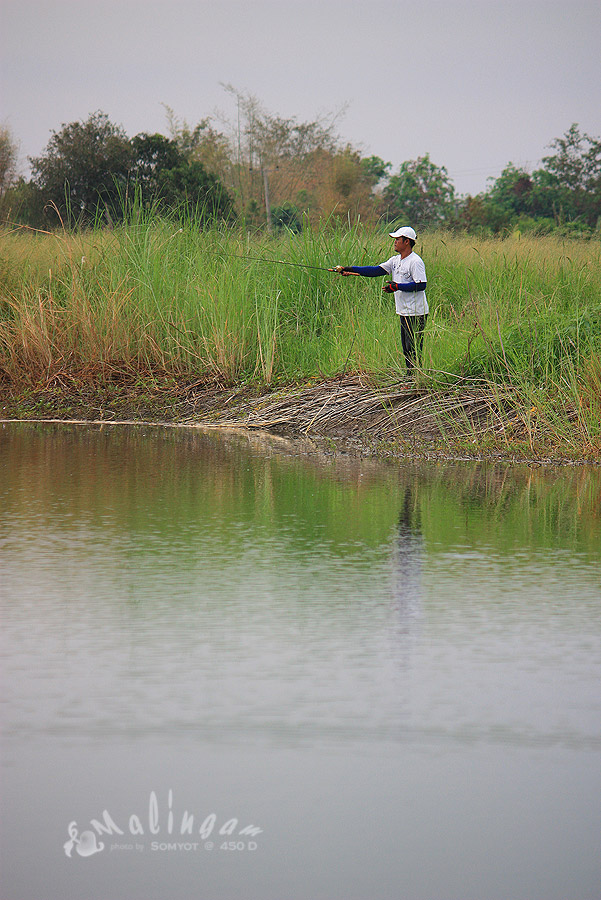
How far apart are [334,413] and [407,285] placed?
4.69 ft

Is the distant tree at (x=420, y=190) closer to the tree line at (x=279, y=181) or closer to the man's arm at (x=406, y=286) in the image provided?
the tree line at (x=279, y=181)

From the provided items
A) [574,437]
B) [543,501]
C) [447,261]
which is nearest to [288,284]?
[447,261]

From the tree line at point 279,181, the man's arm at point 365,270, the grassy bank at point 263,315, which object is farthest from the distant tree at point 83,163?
the man's arm at point 365,270

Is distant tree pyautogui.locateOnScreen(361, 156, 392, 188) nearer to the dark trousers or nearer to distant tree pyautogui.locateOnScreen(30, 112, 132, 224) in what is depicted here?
distant tree pyautogui.locateOnScreen(30, 112, 132, 224)

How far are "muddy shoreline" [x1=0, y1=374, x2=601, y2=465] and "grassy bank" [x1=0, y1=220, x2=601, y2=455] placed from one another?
11cm

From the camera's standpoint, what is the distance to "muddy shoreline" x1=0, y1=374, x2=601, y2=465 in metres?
9.91

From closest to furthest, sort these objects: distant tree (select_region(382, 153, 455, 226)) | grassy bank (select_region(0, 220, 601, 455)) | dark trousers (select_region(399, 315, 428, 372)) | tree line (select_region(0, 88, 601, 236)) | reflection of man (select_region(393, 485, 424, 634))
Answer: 1. reflection of man (select_region(393, 485, 424, 634))
2. grassy bank (select_region(0, 220, 601, 455))
3. dark trousers (select_region(399, 315, 428, 372))
4. tree line (select_region(0, 88, 601, 236))
5. distant tree (select_region(382, 153, 455, 226))

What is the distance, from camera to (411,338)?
11.4 metres

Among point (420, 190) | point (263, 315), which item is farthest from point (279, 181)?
point (263, 315)

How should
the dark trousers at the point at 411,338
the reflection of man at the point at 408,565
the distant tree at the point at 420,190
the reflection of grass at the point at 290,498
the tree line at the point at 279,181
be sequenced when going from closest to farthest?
the reflection of man at the point at 408,565 < the reflection of grass at the point at 290,498 < the dark trousers at the point at 411,338 < the tree line at the point at 279,181 < the distant tree at the point at 420,190

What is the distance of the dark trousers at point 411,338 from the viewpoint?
11219 mm

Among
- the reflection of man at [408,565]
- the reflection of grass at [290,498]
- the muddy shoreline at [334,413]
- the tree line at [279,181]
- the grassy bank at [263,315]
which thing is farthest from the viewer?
the tree line at [279,181]

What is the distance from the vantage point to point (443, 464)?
9344mm

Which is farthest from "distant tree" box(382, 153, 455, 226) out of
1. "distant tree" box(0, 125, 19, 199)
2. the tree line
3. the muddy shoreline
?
the muddy shoreline
